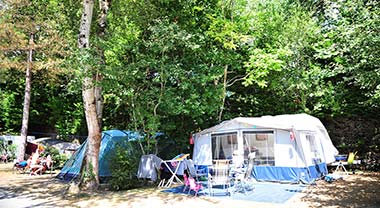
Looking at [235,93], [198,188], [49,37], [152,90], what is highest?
[49,37]

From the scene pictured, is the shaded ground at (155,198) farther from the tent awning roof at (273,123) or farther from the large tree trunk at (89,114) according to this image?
the tent awning roof at (273,123)

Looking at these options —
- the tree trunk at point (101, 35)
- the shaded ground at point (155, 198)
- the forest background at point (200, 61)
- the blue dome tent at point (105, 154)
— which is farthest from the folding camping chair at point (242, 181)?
the tree trunk at point (101, 35)

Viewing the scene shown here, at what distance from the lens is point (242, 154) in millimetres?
8945

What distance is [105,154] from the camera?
9102mm

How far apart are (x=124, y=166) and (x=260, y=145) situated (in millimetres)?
3983

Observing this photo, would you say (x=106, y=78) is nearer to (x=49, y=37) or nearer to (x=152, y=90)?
(x=152, y=90)

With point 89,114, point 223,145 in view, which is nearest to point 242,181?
point 223,145

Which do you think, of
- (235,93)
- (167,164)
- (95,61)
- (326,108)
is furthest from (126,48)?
(326,108)

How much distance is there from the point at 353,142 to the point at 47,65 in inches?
468

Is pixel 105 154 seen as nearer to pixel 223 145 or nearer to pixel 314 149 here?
pixel 223 145

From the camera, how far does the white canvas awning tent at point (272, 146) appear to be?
8.35 m

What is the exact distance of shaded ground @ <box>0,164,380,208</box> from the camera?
19.3ft

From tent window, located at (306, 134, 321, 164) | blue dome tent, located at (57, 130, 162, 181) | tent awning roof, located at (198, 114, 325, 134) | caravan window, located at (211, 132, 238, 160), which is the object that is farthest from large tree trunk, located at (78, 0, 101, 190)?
tent window, located at (306, 134, 321, 164)

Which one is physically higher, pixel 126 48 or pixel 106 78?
pixel 126 48
